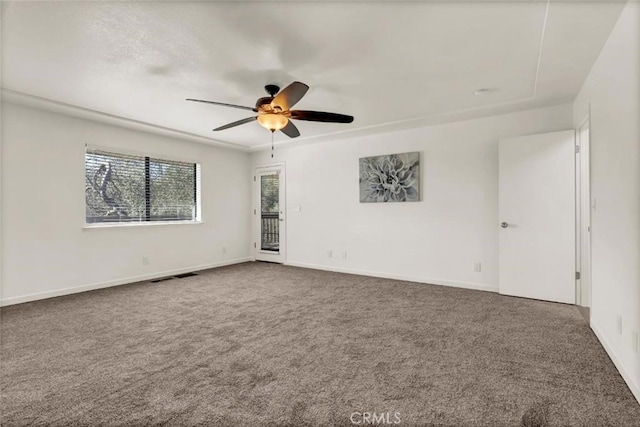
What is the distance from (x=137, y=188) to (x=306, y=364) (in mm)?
4192

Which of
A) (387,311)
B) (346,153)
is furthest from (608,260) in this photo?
(346,153)

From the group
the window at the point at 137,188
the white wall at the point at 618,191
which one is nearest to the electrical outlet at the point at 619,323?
the white wall at the point at 618,191

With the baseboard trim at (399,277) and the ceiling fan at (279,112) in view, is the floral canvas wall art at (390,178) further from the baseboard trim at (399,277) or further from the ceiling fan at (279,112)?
the ceiling fan at (279,112)

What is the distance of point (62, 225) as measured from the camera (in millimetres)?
4070

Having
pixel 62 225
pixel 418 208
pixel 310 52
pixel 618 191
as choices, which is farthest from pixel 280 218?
pixel 618 191

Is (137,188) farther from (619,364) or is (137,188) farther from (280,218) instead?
(619,364)

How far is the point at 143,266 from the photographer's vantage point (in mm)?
4977

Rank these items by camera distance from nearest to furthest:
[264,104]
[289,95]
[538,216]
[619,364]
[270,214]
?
[619,364]
[289,95]
[264,104]
[538,216]
[270,214]

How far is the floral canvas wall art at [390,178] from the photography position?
4.77 m

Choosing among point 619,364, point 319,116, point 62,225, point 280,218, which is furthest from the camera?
point 280,218

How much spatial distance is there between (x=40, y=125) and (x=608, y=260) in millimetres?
6032

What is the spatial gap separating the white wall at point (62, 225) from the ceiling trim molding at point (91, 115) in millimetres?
123

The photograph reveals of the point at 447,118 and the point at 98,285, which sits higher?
the point at 447,118

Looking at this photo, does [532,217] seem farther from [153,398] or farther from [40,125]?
[40,125]
